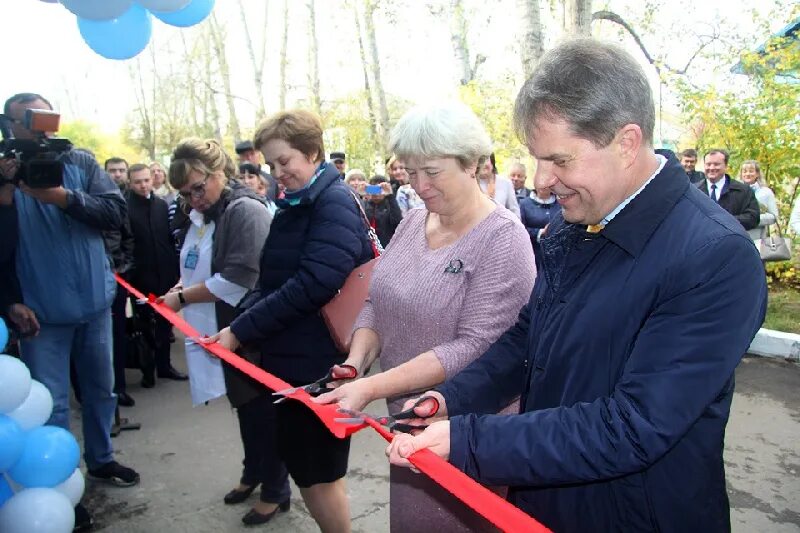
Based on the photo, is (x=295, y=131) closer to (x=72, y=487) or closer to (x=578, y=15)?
(x=72, y=487)

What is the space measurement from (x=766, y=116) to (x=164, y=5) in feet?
28.6

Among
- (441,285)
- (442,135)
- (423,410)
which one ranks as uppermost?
(442,135)

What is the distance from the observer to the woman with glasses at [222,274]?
332cm

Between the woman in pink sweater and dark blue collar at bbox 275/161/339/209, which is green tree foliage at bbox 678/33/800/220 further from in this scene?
the woman in pink sweater

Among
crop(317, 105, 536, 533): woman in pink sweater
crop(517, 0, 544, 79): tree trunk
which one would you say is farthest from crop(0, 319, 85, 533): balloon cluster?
crop(517, 0, 544, 79): tree trunk

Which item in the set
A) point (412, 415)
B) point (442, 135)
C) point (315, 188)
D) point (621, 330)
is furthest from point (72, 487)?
point (621, 330)

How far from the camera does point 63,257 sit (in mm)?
3582

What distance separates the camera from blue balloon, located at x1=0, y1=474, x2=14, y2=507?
2.93 metres

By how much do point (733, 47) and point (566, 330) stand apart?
51.8 ft

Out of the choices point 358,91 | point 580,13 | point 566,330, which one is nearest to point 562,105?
point 566,330

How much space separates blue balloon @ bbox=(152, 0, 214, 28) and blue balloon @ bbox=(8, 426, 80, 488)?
287 cm

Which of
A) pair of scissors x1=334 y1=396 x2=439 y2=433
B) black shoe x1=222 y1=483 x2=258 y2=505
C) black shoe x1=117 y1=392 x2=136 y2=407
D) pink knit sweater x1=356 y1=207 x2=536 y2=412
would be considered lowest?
black shoe x1=117 y1=392 x2=136 y2=407

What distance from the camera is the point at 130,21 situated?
4336 millimetres

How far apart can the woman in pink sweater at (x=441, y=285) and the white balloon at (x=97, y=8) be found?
106 inches
